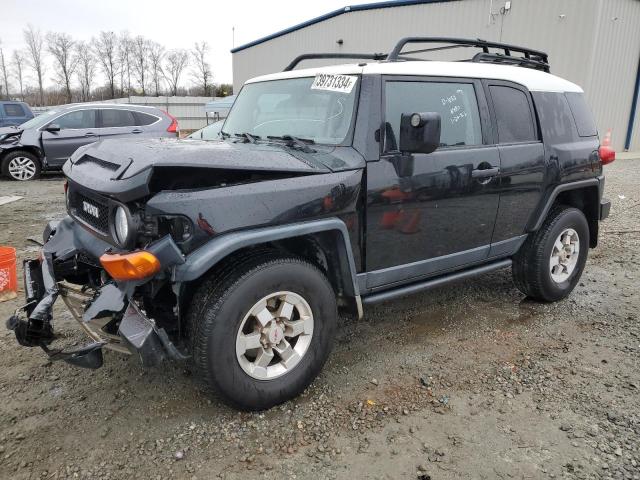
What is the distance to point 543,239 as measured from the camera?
13.7 feet

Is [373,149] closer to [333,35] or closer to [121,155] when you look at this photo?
[121,155]

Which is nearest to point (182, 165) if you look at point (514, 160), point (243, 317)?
point (243, 317)

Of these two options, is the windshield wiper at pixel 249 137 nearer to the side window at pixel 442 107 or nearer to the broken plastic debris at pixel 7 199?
the side window at pixel 442 107

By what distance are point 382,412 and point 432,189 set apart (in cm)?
144

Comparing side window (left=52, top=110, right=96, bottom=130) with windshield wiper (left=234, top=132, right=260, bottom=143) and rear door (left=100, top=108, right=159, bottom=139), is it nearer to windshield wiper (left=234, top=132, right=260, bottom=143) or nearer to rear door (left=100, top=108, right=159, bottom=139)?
rear door (left=100, top=108, right=159, bottom=139)

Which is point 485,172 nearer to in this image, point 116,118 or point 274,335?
point 274,335

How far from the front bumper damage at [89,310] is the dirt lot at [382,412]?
0.45m

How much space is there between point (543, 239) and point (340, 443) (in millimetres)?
2631

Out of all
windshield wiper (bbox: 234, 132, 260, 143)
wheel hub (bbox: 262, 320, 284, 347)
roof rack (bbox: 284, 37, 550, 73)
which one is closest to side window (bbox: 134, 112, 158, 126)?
roof rack (bbox: 284, 37, 550, 73)

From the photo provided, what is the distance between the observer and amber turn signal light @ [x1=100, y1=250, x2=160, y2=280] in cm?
229

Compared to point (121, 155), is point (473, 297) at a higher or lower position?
lower

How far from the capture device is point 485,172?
351cm

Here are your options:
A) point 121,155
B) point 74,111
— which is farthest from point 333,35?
point 121,155

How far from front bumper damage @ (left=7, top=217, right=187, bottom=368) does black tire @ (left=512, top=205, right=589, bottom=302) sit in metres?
3.06
